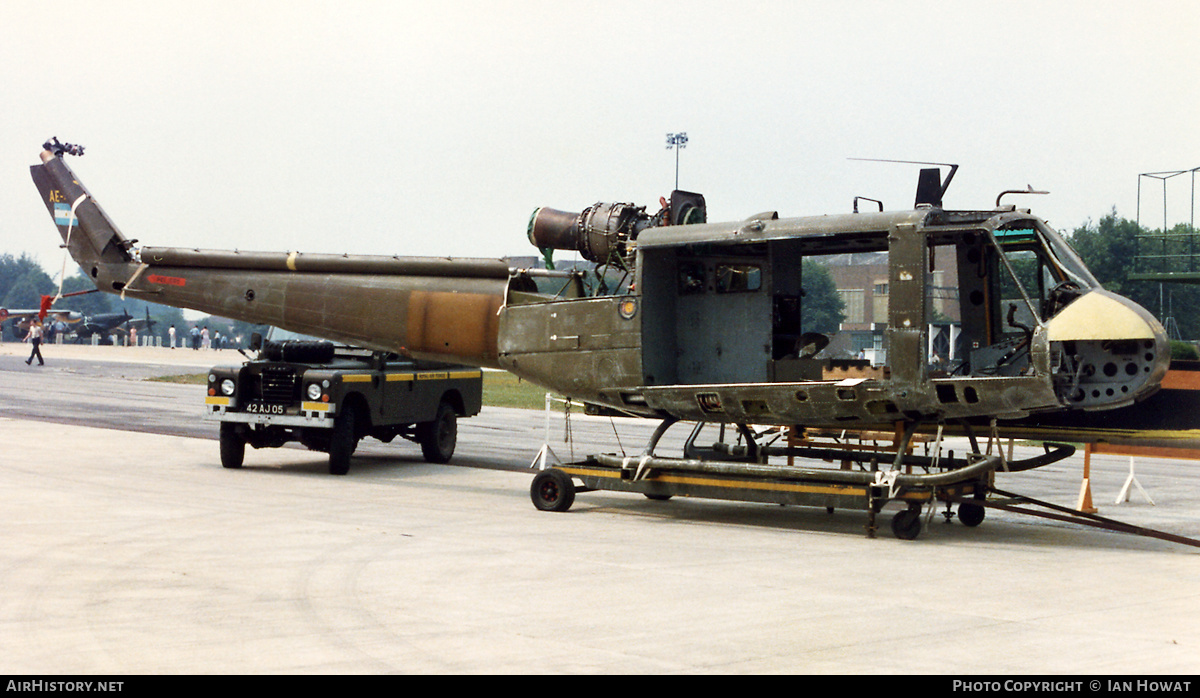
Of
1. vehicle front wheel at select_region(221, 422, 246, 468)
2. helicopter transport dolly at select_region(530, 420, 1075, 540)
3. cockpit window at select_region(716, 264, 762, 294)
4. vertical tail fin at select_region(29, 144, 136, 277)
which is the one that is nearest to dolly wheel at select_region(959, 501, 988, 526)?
helicopter transport dolly at select_region(530, 420, 1075, 540)

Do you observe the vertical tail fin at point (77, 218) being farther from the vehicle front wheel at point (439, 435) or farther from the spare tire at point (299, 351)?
the vehicle front wheel at point (439, 435)

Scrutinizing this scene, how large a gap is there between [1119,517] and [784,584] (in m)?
6.85

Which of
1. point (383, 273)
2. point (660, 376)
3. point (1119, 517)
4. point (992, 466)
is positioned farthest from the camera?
point (383, 273)

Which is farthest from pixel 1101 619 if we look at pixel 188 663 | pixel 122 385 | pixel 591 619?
pixel 122 385

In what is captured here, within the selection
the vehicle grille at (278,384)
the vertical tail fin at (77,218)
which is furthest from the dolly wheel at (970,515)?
the vertical tail fin at (77,218)

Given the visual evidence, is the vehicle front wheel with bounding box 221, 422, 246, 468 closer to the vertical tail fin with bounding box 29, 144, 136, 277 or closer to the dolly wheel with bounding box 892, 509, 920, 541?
the vertical tail fin with bounding box 29, 144, 136, 277

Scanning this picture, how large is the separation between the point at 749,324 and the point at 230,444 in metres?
7.95

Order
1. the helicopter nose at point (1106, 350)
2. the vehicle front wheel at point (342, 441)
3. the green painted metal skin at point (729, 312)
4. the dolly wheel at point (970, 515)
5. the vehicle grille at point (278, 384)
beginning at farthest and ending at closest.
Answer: the vehicle front wheel at point (342, 441), the vehicle grille at point (278, 384), the dolly wheel at point (970, 515), the green painted metal skin at point (729, 312), the helicopter nose at point (1106, 350)

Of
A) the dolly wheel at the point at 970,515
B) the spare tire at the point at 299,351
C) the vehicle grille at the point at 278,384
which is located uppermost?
the spare tire at the point at 299,351

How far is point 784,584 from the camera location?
866 cm
